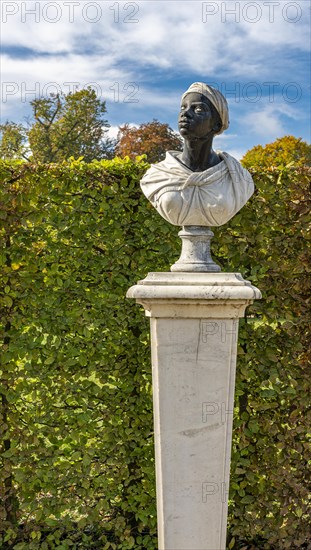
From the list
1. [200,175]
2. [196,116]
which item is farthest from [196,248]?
[196,116]

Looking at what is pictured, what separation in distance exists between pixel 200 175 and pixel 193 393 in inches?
44.8

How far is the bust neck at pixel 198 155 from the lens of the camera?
112 inches

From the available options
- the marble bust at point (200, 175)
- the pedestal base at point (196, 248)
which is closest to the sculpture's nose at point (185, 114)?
the marble bust at point (200, 175)

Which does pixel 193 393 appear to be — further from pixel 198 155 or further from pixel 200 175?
pixel 198 155

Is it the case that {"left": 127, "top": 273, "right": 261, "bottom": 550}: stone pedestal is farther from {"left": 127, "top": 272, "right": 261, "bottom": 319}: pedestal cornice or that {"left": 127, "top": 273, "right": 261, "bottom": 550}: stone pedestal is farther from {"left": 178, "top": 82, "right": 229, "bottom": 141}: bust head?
{"left": 178, "top": 82, "right": 229, "bottom": 141}: bust head

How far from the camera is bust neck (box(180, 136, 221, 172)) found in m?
2.84

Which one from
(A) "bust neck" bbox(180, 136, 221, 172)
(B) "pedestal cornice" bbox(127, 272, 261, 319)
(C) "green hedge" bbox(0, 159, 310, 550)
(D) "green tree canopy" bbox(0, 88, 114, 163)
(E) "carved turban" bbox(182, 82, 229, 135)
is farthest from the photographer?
(D) "green tree canopy" bbox(0, 88, 114, 163)

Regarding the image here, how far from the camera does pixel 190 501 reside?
9.23 ft

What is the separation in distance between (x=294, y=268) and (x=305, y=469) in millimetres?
1432

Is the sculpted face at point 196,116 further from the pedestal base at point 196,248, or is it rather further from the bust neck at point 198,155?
the pedestal base at point 196,248

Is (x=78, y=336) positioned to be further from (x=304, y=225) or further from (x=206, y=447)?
(x=304, y=225)

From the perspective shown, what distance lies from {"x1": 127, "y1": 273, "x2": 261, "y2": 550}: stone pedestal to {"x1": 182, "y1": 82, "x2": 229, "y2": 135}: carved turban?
2.82 feet

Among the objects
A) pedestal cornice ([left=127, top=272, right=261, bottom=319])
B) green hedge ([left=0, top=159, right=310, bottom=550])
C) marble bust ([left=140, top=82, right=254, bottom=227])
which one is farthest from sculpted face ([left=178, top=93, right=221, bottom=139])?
green hedge ([left=0, top=159, right=310, bottom=550])

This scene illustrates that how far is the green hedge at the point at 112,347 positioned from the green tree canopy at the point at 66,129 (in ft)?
69.0
